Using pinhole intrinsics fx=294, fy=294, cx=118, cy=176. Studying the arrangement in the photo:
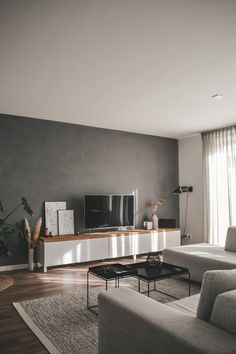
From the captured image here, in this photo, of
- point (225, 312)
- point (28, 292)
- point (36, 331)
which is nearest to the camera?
point (225, 312)

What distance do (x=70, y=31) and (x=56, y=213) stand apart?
342cm

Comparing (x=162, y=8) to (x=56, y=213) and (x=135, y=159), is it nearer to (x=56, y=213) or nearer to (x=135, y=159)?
(x=56, y=213)

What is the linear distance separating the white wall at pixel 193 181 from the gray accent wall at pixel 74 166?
10.1 inches

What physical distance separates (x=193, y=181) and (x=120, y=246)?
232 centimetres

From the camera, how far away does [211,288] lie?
158 cm

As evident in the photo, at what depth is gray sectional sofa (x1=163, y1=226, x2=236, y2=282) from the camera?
3.69 m

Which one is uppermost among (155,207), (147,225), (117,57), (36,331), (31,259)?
(117,57)

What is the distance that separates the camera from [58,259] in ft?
15.7

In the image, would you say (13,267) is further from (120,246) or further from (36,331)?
(36,331)

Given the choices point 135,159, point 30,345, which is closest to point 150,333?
point 30,345

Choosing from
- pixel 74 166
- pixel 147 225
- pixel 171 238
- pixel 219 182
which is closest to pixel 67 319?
pixel 74 166

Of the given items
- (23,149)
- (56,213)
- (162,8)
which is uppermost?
(162,8)

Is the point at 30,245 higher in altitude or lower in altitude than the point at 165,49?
lower

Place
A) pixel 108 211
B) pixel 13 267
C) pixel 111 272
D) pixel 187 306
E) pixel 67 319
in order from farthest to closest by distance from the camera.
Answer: pixel 108 211 < pixel 13 267 < pixel 111 272 < pixel 67 319 < pixel 187 306
